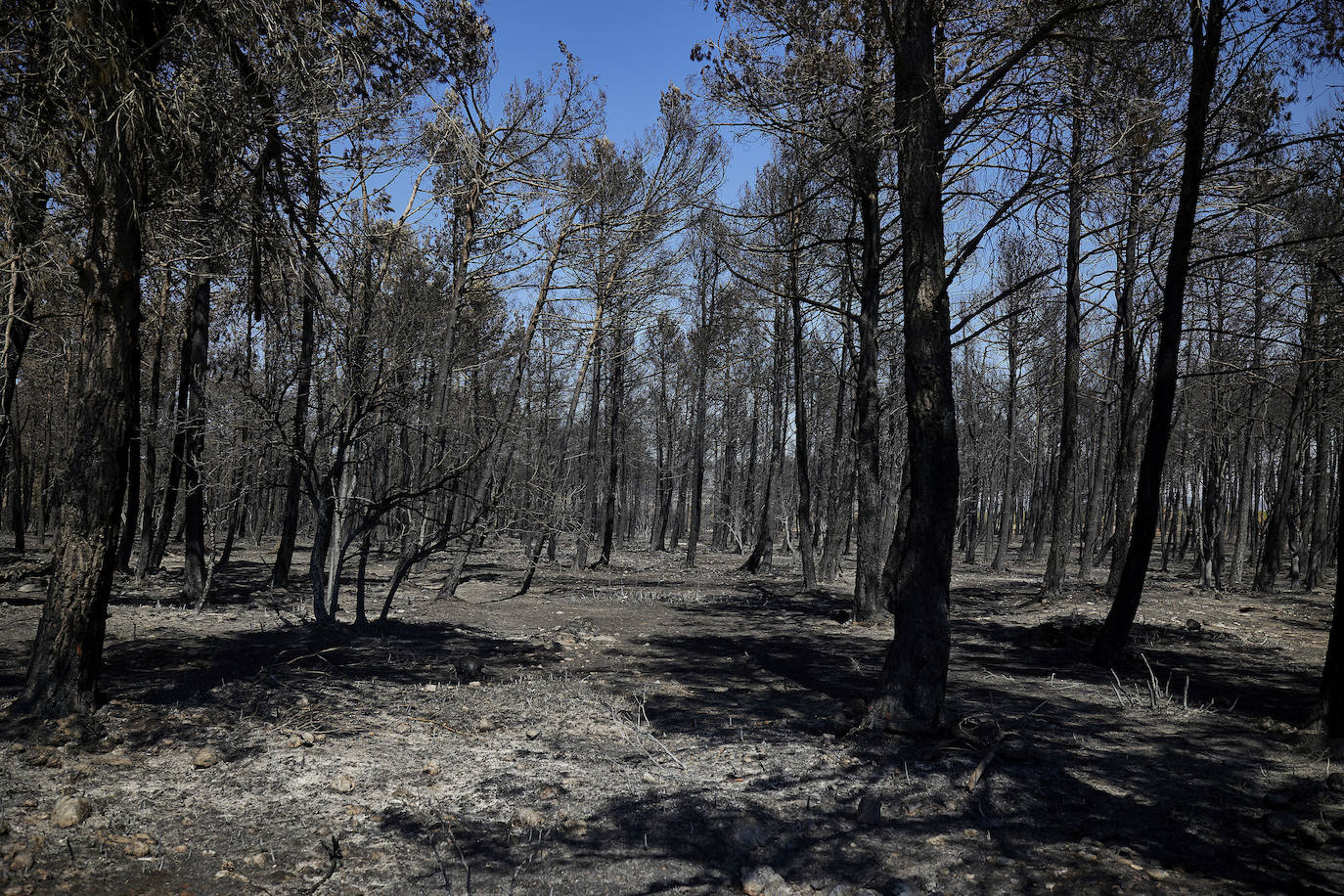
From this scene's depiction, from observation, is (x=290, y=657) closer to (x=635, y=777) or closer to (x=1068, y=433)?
(x=635, y=777)

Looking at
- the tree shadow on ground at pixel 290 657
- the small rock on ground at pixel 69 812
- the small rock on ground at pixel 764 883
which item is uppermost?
the small rock on ground at pixel 764 883

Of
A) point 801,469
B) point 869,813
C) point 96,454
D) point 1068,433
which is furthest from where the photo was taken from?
point 801,469

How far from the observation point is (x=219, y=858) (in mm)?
3422

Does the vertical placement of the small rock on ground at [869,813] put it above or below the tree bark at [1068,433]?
below

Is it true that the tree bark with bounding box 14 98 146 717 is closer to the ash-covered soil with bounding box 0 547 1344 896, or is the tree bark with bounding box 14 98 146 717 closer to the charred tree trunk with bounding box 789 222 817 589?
the ash-covered soil with bounding box 0 547 1344 896

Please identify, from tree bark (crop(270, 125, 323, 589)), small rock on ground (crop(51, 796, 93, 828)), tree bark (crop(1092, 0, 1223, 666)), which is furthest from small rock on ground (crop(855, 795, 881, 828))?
tree bark (crop(1092, 0, 1223, 666))

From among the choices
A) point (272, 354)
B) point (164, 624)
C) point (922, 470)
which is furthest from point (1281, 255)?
point (164, 624)

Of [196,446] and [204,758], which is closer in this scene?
[204,758]

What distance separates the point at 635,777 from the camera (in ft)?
15.5

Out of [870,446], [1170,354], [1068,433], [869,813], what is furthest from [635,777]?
[1068,433]

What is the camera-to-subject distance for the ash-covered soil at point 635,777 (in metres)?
3.44

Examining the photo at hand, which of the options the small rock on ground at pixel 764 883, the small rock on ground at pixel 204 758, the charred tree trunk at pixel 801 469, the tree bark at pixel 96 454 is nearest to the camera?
the small rock on ground at pixel 764 883

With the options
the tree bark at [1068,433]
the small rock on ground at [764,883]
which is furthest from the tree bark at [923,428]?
the tree bark at [1068,433]

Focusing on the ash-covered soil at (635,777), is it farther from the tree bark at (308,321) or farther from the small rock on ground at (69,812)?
the tree bark at (308,321)
